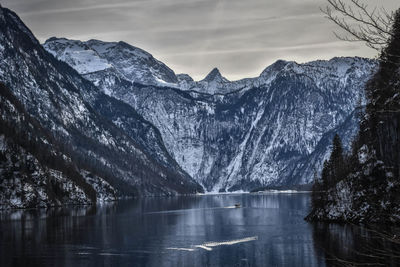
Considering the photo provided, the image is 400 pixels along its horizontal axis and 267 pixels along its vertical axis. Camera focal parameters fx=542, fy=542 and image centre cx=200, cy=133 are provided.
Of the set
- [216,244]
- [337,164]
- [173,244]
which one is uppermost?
[337,164]

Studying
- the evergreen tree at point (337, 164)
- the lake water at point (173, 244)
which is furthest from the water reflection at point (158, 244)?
the evergreen tree at point (337, 164)

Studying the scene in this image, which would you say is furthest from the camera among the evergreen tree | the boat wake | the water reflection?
the evergreen tree

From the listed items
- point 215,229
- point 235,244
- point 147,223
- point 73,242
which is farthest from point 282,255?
point 147,223

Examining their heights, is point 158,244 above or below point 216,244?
above

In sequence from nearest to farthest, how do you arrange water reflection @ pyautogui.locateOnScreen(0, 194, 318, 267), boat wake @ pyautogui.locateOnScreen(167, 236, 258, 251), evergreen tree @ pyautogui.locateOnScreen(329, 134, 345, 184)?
water reflection @ pyautogui.locateOnScreen(0, 194, 318, 267) < boat wake @ pyautogui.locateOnScreen(167, 236, 258, 251) < evergreen tree @ pyautogui.locateOnScreen(329, 134, 345, 184)

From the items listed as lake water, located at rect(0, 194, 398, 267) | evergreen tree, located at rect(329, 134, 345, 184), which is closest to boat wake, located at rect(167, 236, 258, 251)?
lake water, located at rect(0, 194, 398, 267)

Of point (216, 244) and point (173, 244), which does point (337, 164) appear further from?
point (173, 244)

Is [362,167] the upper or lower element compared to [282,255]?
upper

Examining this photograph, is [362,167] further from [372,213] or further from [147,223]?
[147,223]

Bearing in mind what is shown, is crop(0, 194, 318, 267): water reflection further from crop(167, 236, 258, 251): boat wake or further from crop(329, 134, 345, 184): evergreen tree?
crop(329, 134, 345, 184): evergreen tree

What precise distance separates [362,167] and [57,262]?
7356 centimetres

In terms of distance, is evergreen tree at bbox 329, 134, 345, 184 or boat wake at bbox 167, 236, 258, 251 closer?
boat wake at bbox 167, 236, 258, 251

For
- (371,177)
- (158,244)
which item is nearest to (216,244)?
(158,244)

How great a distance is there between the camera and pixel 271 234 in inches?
4594
